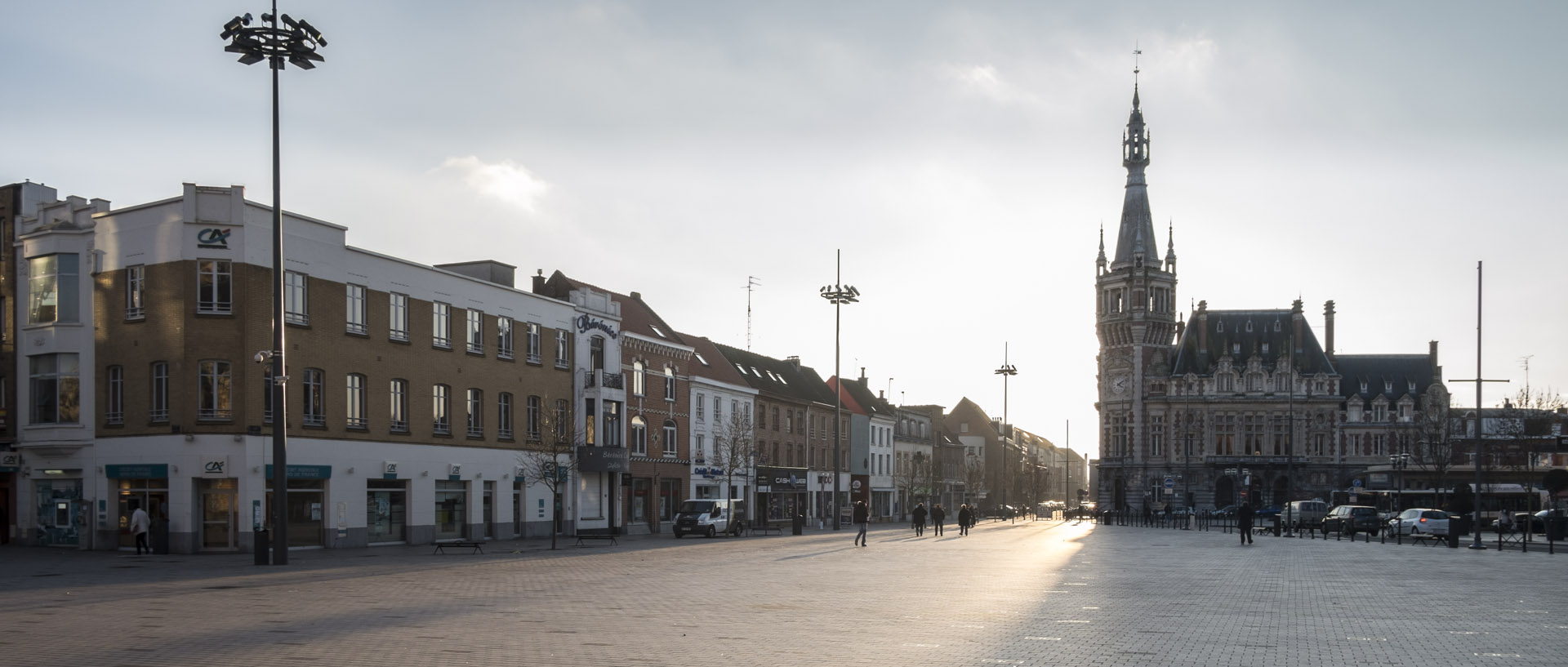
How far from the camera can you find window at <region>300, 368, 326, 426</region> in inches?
1522

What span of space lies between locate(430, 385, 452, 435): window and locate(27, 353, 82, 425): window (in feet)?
35.1

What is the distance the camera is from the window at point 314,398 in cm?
3866

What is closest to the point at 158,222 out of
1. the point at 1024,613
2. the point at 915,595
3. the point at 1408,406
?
the point at 915,595

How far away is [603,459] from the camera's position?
53625 millimetres

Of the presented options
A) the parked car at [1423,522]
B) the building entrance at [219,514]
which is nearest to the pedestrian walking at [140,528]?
the building entrance at [219,514]

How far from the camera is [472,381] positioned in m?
46.6

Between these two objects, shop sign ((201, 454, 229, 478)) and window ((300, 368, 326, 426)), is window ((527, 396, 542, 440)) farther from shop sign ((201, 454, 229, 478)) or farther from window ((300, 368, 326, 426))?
shop sign ((201, 454, 229, 478))

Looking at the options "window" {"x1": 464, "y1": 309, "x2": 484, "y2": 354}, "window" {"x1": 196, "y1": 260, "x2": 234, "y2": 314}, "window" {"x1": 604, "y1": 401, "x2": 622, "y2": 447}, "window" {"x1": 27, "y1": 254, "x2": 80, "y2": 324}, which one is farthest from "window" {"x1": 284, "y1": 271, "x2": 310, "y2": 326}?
"window" {"x1": 604, "y1": 401, "x2": 622, "y2": 447}

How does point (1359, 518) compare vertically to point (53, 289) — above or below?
below

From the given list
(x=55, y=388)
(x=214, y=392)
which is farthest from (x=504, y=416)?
(x=55, y=388)

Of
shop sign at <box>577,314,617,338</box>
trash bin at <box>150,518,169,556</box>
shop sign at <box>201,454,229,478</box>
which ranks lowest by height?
trash bin at <box>150,518,169,556</box>

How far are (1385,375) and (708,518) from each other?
8857cm

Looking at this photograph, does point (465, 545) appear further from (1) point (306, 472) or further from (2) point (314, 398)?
(2) point (314, 398)

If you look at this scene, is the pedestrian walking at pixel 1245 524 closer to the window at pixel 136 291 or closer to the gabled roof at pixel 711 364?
the gabled roof at pixel 711 364
